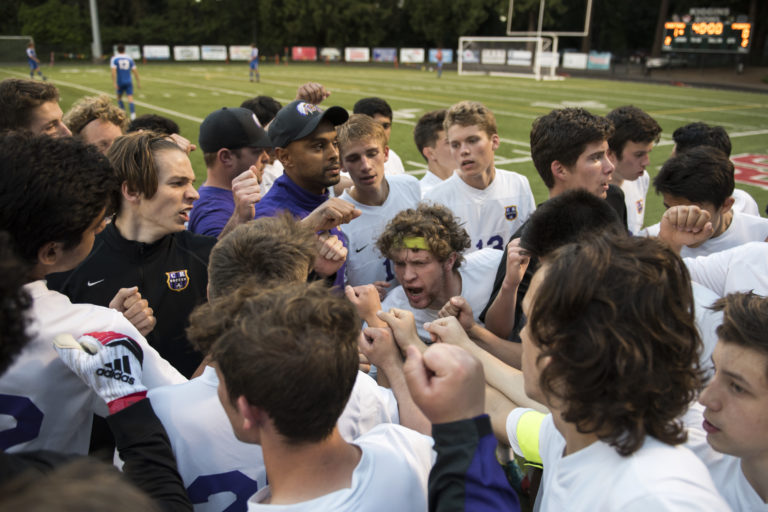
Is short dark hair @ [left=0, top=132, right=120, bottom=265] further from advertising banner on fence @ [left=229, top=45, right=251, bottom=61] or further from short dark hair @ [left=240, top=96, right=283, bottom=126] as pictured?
advertising banner on fence @ [left=229, top=45, right=251, bottom=61]

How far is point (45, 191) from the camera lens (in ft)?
6.30

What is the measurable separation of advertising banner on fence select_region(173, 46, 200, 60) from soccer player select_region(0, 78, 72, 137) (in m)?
52.9

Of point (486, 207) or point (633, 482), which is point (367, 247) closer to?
point (486, 207)

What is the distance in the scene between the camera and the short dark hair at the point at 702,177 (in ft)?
11.5

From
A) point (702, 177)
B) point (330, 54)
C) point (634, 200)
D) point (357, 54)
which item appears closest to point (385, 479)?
point (702, 177)

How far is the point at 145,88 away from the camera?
2692 centimetres

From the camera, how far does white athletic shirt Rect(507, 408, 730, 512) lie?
123 centimetres

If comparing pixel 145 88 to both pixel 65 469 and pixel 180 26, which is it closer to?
pixel 65 469

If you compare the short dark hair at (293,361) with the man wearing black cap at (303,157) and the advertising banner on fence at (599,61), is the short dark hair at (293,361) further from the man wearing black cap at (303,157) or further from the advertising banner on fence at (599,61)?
the advertising banner on fence at (599,61)

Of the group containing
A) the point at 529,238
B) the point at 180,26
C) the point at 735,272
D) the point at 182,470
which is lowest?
the point at 182,470

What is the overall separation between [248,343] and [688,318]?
3.65 ft

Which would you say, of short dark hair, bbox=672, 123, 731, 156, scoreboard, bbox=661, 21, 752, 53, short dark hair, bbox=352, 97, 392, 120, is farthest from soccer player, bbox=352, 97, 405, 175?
scoreboard, bbox=661, 21, 752, 53

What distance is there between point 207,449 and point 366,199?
106 inches

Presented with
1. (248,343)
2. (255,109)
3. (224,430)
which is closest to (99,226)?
(224,430)
